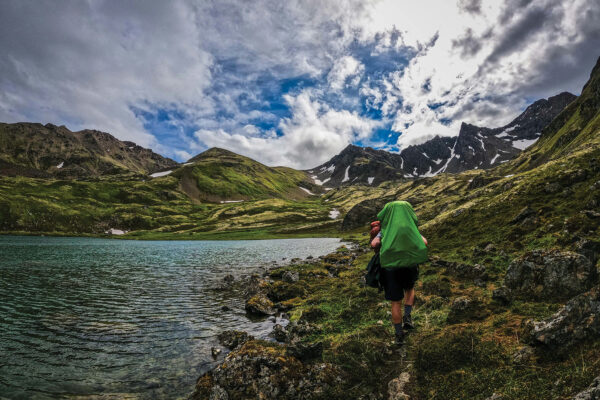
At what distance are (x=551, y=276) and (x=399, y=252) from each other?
883 centimetres

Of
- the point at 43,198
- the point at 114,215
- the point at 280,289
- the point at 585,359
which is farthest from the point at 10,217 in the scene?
the point at 585,359

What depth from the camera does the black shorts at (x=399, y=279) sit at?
10182 millimetres

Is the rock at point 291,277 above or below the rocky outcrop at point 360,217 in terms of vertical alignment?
below

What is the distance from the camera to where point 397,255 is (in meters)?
9.63

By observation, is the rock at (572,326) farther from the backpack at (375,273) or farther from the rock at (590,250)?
the rock at (590,250)

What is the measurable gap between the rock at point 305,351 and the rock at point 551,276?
10003 millimetres

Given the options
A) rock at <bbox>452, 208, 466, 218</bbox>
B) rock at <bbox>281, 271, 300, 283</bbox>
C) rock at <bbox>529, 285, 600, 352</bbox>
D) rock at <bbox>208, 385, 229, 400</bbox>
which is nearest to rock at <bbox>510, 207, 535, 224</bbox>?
rock at <bbox>452, 208, 466, 218</bbox>

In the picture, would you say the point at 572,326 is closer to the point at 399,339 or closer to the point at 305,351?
the point at 399,339

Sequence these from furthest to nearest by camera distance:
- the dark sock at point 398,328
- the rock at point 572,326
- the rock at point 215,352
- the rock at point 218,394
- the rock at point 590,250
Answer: the rock at point 215,352
the rock at point 590,250
the dark sock at point 398,328
the rock at point 218,394
the rock at point 572,326

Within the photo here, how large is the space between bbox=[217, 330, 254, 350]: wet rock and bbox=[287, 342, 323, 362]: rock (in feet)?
19.0

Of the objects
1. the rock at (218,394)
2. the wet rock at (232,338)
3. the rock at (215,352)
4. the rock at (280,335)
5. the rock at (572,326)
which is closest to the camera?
the rock at (572,326)

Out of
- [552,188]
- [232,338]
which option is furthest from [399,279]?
[552,188]

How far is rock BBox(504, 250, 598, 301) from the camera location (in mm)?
11617

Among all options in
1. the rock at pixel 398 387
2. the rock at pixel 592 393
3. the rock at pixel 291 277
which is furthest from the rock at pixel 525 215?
the rock at pixel 592 393
